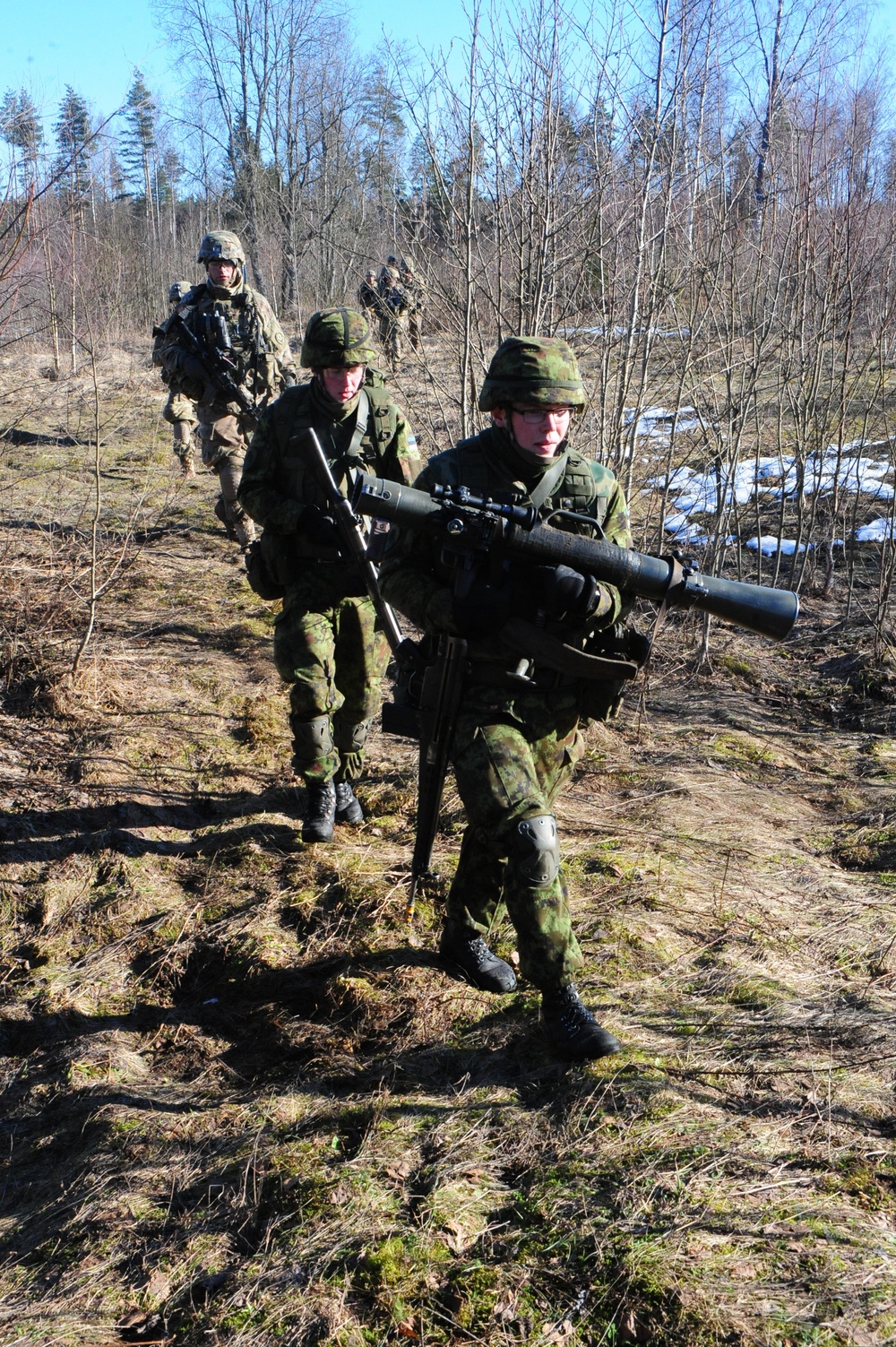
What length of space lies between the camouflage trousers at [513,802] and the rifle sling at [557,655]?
165mm

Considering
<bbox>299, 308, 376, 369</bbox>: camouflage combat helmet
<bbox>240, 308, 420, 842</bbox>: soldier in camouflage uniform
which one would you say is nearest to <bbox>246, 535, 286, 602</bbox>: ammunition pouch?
<bbox>240, 308, 420, 842</bbox>: soldier in camouflage uniform

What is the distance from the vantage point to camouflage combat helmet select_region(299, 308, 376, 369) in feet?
13.3

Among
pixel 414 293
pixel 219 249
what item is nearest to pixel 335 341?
pixel 414 293

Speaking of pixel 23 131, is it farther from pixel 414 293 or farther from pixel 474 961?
pixel 474 961

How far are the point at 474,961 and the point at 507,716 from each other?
2.85 ft

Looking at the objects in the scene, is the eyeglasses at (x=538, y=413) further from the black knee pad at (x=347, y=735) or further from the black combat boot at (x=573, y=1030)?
the black knee pad at (x=347, y=735)

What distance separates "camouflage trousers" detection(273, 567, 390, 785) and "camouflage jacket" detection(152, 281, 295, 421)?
3.92 metres

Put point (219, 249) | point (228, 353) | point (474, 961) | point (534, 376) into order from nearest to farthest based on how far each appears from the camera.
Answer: point (534, 376)
point (474, 961)
point (219, 249)
point (228, 353)

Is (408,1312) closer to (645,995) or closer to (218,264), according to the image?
(645,995)

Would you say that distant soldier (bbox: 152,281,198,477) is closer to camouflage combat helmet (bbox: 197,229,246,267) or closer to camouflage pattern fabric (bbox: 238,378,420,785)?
camouflage combat helmet (bbox: 197,229,246,267)

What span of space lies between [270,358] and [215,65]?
21.7 metres

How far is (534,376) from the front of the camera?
3.00 metres

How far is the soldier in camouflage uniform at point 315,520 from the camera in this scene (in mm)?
4246

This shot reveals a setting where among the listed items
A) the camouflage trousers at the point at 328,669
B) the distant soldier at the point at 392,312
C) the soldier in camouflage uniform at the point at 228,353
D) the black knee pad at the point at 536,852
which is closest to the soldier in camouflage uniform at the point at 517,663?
the black knee pad at the point at 536,852
